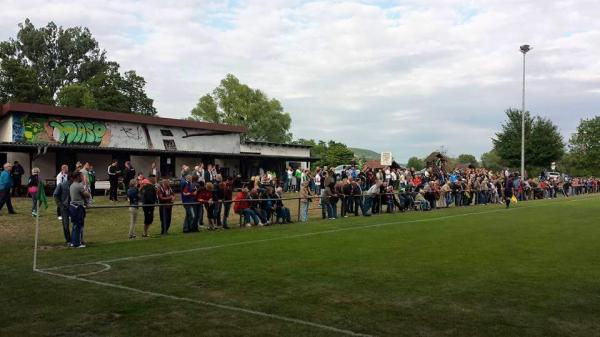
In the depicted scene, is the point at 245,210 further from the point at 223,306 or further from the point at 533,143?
the point at 533,143

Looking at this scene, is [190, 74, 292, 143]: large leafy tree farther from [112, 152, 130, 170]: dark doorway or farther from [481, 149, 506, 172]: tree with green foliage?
[112, 152, 130, 170]: dark doorway

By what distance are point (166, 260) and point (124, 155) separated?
24.6m

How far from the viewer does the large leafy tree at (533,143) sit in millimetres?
63344

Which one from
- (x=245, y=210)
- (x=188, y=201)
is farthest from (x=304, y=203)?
(x=188, y=201)

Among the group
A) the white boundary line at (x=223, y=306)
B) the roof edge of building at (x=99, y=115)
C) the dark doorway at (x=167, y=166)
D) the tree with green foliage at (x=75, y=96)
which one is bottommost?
the white boundary line at (x=223, y=306)

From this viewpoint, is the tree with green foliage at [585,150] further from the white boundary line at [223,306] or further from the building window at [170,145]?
the white boundary line at [223,306]

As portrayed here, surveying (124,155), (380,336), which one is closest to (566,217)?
(380,336)

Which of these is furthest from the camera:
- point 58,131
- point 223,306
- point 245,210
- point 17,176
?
point 58,131

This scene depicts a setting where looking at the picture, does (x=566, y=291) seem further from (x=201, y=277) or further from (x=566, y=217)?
(x=566, y=217)

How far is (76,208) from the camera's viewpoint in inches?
511

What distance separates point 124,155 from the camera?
3416 centimetres

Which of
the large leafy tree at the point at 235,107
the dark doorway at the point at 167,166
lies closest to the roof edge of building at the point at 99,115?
the dark doorway at the point at 167,166

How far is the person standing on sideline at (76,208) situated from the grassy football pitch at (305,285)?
478 millimetres

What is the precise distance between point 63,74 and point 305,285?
77.1 meters
